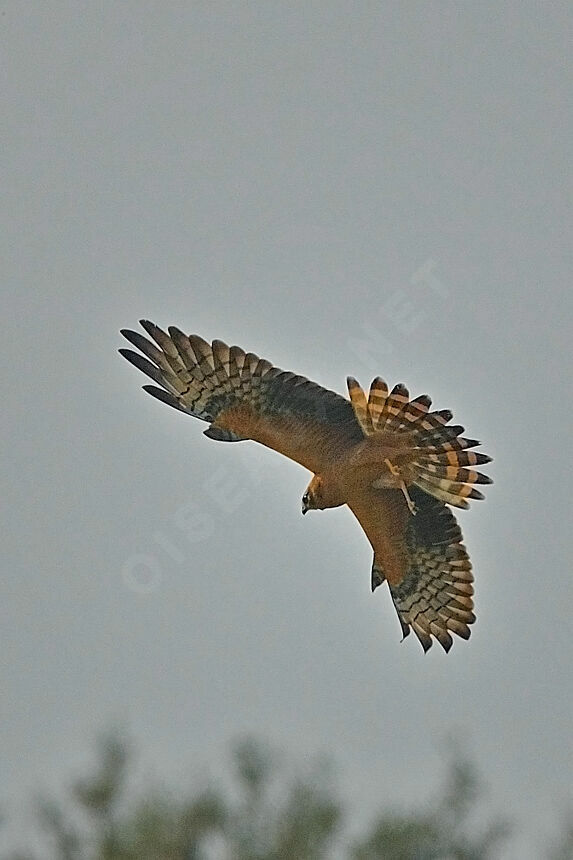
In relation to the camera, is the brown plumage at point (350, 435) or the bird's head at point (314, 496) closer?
the brown plumage at point (350, 435)

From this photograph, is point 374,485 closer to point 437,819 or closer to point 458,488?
point 458,488

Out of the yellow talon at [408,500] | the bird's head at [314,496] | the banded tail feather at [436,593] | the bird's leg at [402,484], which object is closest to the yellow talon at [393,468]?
the bird's leg at [402,484]

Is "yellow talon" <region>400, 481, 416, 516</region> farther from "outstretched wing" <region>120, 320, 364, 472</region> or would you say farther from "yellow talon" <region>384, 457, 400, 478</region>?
"outstretched wing" <region>120, 320, 364, 472</region>

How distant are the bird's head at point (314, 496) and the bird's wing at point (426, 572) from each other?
0.61 metres

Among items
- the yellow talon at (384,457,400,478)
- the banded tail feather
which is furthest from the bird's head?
the banded tail feather

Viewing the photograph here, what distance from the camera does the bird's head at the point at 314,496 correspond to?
1077 cm

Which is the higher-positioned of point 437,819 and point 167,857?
point 437,819

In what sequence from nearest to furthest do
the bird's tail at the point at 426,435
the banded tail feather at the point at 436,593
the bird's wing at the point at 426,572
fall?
the bird's tail at the point at 426,435 < the bird's wing at the point at 426,572 < the banded tail feather at the point at 436,593

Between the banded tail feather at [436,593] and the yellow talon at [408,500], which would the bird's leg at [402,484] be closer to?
the yellow talon at [408,500]

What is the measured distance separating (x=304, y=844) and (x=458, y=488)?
9878 mm

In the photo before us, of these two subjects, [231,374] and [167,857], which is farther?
[167,857]

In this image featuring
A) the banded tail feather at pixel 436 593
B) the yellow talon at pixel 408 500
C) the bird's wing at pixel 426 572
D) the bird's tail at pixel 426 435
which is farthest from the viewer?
the banded tail feather at pixel 436 593

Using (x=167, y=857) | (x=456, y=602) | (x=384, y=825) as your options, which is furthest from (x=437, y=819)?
(x=456, y=602)

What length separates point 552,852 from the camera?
62.0 feet
